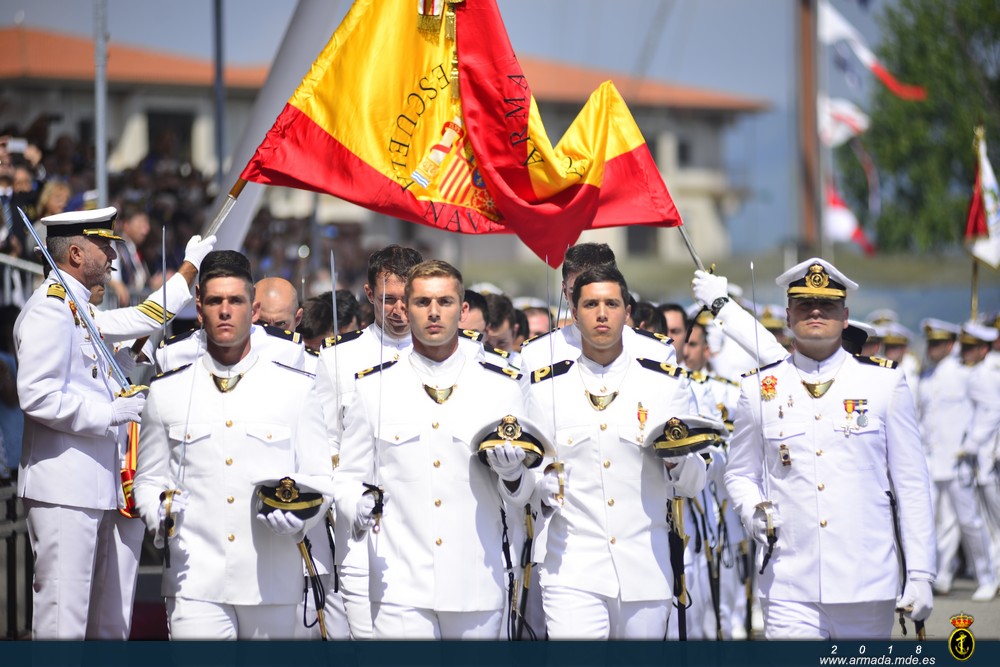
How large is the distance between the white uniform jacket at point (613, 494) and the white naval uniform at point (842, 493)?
A: 52 cm

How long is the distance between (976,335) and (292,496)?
1023cm

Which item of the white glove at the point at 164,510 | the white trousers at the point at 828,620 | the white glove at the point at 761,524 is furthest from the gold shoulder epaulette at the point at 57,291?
the white trousers at the point at 828,620

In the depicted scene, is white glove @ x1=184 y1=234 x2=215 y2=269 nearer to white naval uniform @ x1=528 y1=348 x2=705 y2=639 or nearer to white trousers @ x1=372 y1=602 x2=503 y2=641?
white naval uniform @ x1=528 y1=348 x2=705 y2=639

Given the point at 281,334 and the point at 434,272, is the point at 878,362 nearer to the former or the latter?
the point at 434,272

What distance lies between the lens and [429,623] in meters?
6.37

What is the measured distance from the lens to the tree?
45.8m

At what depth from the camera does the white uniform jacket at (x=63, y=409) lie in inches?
274

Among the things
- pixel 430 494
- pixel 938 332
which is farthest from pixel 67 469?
pixel 938 332

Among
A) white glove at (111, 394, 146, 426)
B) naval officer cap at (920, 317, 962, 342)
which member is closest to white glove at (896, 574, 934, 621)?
white glove at (111, 394, 146, 426)

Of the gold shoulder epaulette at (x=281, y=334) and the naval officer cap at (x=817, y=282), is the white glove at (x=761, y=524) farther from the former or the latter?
the gold shoulder epaulette at (x=281, y=334)

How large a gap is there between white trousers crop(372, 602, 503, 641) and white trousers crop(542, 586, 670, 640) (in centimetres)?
33

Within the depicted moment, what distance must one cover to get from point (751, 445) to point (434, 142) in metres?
2.78
